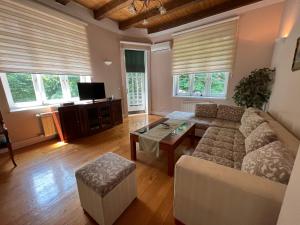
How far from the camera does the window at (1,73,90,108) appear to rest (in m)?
2.65

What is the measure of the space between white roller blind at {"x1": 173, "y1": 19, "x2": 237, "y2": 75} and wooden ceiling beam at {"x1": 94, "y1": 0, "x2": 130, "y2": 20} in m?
1.82

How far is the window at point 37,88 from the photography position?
2.65 metres

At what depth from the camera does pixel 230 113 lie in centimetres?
288

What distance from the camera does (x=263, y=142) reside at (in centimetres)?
132

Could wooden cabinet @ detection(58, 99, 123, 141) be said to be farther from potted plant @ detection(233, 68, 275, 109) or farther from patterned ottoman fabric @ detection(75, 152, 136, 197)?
potted plant @ detection(233, 68, 275, 109)

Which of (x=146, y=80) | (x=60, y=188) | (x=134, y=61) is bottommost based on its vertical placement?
(x=60, y=188)

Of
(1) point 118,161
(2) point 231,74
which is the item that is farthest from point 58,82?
(2) point 231,74

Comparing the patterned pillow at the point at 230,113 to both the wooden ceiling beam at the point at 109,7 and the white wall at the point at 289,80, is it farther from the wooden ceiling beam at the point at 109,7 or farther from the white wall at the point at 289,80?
the wooden ceiling beam at the point at 109,7

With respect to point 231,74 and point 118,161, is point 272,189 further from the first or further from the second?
point 231,74

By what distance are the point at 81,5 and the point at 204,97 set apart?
158 inches

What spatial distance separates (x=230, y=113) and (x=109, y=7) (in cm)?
368

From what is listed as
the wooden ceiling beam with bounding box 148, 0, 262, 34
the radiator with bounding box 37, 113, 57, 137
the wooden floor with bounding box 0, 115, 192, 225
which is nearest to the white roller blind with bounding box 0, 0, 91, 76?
the radiator with bounding box 37, 113, 57, 137

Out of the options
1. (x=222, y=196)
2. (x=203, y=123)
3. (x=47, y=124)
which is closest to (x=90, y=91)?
(x=47, y=124)

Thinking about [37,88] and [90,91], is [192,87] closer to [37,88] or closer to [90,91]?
[90,91]
